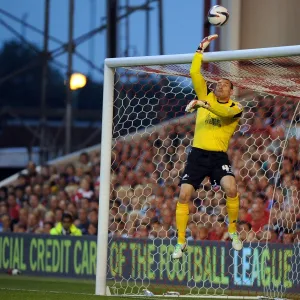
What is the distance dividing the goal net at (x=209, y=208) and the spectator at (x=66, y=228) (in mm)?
936

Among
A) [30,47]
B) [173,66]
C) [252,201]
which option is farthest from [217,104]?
[30,47]

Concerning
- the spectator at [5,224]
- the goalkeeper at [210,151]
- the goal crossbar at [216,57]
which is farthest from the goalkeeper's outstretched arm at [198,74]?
the spectator at [5,224]

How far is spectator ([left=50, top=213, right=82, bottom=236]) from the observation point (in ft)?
53.0

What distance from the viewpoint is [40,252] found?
16.2 m

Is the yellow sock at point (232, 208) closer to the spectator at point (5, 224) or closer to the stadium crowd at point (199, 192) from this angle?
the stadium crowd at point (199, 192)

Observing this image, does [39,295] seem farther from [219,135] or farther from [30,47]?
[30,47]

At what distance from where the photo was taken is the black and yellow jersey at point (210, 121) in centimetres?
1064

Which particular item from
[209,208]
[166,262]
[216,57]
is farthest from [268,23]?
[216,57]

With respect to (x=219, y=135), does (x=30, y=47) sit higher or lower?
higher

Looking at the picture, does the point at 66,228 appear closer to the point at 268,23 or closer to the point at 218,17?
the point at 268,23

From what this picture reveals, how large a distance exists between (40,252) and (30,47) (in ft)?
27.6

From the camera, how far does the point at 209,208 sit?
48.3 feet

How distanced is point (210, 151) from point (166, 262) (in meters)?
3.85

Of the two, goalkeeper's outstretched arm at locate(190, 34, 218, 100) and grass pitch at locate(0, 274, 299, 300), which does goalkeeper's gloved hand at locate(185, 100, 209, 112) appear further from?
grass pitch at locate(0, 274, 299, 300)
